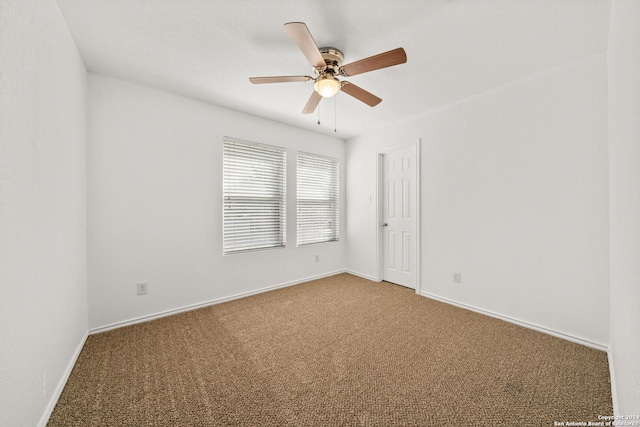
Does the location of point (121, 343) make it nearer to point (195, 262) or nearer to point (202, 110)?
point (195, 262)

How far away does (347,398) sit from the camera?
5.09 feet

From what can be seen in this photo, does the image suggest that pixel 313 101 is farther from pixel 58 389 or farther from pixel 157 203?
pixel 58 389

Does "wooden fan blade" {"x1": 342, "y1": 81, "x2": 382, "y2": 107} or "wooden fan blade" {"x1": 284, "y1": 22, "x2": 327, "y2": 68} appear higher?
"wooden fan blade" {"x1": 284, "y1": 22, "x2": 327, "y2": 68}

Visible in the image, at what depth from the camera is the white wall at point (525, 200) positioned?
213cm

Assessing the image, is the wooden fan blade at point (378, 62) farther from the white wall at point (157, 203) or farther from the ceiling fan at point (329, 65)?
the white wall at point (157, 203)

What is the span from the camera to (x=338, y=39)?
1910mm

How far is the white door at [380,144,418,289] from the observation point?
3668 mm

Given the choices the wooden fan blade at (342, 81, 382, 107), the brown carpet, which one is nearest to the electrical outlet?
the brown carpet

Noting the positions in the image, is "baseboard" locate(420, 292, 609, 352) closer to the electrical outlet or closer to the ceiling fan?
the ceiling fan

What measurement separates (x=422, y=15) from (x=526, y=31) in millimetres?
835

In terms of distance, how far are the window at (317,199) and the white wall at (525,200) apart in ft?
5.08

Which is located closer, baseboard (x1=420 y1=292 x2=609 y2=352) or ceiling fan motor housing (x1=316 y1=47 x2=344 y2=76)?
ceiling fan motor housing (x1=316 y1=47 x2=344 y2=76)

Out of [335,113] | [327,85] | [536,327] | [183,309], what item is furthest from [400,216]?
[183,309]

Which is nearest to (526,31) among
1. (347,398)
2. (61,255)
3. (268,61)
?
(268,61)
